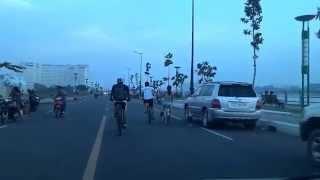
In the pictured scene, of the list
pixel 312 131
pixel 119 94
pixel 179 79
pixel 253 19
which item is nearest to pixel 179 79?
pixel 179 79

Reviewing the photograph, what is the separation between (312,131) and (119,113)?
834cm

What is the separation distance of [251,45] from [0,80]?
20.2 metres

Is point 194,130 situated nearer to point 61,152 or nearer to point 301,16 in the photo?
point 301,16

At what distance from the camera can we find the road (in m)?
10.6

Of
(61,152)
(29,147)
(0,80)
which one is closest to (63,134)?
(29,147)

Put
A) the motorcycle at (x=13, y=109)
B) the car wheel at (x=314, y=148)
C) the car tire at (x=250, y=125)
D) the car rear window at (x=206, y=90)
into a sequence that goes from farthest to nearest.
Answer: the motorcycle at (x=13, y=109)
the car rear window at (x=206, y=90)
the car tire at (x=250, y=125)
the car wheel at (x=314, y=148)

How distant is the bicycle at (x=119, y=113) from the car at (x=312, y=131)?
7824 millimetres

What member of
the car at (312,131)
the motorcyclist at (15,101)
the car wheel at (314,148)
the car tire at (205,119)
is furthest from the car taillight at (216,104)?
the car wheel at (314,148)

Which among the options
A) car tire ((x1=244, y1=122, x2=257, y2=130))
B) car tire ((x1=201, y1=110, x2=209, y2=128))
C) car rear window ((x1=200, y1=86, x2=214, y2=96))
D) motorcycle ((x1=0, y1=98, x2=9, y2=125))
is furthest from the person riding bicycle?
motorcycle ((x1=0, y1=98, x2=9, y2=125))

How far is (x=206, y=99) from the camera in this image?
23062 millimetres

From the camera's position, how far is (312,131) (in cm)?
1174

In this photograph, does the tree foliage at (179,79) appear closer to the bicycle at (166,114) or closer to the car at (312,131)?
the bicycle at (166,114)

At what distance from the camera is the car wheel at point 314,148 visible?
1126 cm

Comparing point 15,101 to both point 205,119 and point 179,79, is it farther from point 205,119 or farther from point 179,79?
point 179,79
